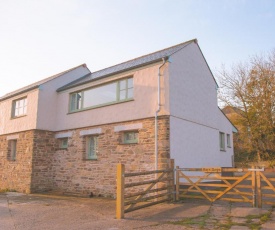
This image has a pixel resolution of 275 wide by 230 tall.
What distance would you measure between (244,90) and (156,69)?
17568 millimetres

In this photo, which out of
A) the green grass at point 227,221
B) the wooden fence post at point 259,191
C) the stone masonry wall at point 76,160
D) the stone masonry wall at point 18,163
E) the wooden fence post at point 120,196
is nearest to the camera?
the green grass at point 227,221

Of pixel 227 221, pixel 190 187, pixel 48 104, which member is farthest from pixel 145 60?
pixel 227 221

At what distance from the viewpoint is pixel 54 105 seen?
15.0 meters

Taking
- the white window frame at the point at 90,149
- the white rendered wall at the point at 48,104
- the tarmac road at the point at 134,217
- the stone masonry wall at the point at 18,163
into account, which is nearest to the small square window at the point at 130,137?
the white window frame at the point at 90,149

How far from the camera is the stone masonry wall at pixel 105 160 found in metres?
10.1

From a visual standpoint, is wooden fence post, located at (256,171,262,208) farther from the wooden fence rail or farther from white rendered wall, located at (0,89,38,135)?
white rendered wall, located at (0,89,38,135)

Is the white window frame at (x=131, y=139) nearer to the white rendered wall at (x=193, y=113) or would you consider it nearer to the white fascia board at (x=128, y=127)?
the white fascia board at (x=128, y=127)

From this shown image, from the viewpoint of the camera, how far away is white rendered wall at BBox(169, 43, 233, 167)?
10414 millimetres

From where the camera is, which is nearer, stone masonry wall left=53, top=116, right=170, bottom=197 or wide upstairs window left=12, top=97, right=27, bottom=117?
stone masonry wall left=53, top=116, right=170, bottom=197

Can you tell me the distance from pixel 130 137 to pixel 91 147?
8.77ft

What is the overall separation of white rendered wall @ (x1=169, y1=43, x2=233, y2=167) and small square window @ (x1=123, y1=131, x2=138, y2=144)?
5.83 feet

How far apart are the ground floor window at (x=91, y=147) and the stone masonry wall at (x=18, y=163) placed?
3325 millimetres

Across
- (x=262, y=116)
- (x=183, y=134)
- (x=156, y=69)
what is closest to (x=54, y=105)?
(x=156, y=69)

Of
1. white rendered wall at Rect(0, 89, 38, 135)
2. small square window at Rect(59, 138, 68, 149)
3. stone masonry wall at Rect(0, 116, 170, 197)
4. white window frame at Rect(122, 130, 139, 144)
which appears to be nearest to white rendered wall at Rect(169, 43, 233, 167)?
stone masonry wall at Rect(0, 116, 170, 197)
